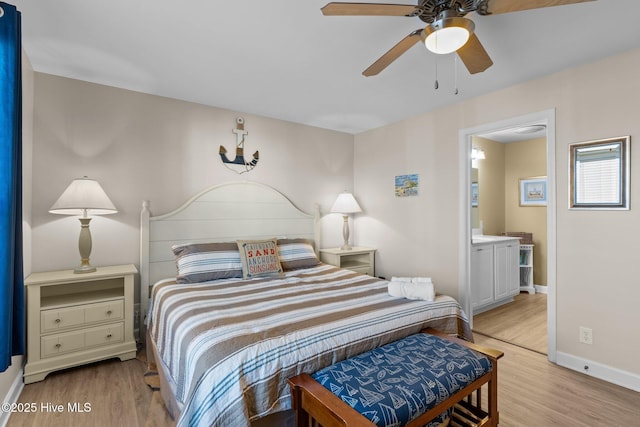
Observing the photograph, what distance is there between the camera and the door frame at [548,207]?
2.59 m

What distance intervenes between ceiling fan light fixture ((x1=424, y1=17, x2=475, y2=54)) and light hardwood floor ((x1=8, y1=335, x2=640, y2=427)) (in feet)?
7.05

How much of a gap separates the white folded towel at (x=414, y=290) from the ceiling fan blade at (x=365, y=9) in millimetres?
1606

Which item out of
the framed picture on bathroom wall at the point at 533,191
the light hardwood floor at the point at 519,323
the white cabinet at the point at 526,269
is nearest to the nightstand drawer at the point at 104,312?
the light hardwood floor at the point at 519,323

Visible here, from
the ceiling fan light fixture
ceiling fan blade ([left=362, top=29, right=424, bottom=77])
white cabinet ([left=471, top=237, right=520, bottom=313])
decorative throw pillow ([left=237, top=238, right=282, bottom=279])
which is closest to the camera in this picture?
the ceiling fan light fixture

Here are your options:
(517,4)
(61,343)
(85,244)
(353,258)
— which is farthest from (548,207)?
(61,343)

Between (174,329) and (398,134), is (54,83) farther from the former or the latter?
(398,134)

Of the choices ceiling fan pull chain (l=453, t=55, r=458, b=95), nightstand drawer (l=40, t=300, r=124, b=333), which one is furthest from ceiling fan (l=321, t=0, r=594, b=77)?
nightstand drawer (l=40, t=300, r=124, b=333)

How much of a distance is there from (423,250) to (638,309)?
1.79 metres

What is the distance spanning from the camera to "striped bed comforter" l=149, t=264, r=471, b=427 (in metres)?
1.30

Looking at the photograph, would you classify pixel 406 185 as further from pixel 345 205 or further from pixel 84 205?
pixel 84 205

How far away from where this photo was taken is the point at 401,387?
130 centimetres

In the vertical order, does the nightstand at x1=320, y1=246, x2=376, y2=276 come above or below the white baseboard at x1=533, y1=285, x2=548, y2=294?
above

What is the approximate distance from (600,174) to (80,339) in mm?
4156

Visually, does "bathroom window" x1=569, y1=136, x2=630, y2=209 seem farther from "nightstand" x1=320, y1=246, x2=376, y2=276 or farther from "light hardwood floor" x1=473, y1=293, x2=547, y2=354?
"nightstand" x1=320, y1=246, x2=376, y2=276
